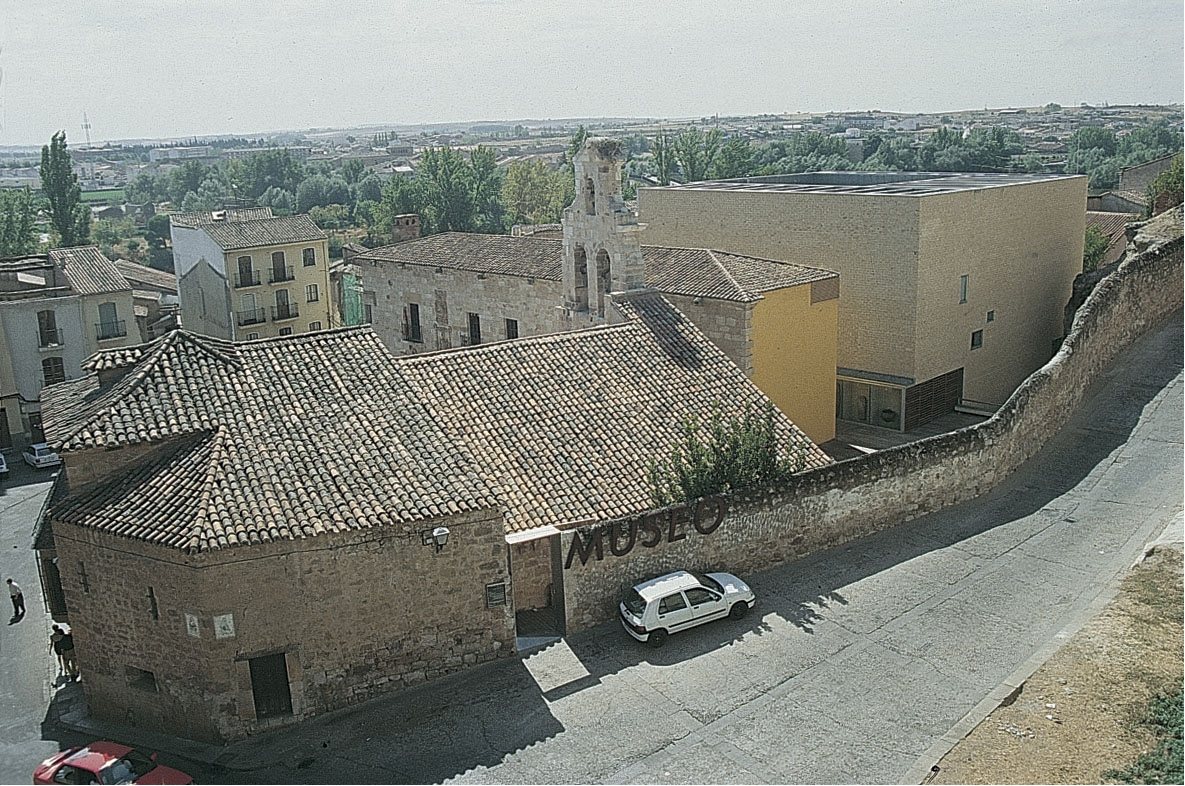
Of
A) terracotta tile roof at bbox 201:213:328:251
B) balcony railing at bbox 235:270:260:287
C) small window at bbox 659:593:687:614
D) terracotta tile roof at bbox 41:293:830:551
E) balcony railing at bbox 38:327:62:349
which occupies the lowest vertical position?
small window at bbox 659:593:687:614

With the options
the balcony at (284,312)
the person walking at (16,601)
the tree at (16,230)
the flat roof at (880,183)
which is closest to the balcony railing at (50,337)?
the balcony at (284,312)

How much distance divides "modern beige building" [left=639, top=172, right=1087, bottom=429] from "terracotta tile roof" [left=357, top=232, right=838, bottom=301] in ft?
5.53

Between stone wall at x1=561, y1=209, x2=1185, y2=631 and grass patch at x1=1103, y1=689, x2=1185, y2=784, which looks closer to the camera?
grass patch at x1=1103, y1=689, x2=1185, y2=784

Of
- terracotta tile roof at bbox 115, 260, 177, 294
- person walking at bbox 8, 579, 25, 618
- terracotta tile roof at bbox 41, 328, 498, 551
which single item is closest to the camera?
terracotta tile roof at bbox 41, 328, 498, 551

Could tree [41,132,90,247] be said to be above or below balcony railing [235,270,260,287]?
above

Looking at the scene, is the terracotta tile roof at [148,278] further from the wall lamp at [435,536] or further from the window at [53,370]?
the wall lamp at [435,536]

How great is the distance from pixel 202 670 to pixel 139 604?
1.36 metres

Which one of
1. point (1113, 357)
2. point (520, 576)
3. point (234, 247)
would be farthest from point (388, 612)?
point (234, 247)

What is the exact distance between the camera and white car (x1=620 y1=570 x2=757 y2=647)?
16250mm

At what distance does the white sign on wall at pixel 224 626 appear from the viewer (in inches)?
551

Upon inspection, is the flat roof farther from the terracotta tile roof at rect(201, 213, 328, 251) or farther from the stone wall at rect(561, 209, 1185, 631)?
the terracotta tile roof at rect(201, 213, 328, 251)

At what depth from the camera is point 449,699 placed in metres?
15.1

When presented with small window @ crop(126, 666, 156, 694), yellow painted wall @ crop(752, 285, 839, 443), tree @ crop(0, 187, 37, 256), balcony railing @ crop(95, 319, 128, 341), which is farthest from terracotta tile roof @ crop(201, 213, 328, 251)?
small window @ crop(126, 666, 156, 694)

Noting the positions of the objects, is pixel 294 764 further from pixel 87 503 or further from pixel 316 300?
pixel 316 300
